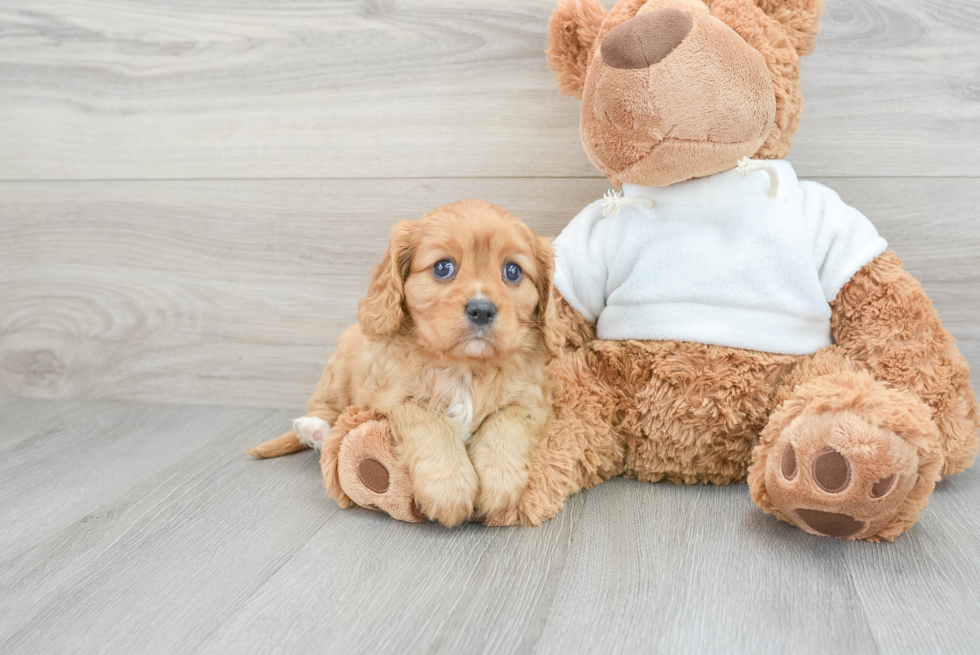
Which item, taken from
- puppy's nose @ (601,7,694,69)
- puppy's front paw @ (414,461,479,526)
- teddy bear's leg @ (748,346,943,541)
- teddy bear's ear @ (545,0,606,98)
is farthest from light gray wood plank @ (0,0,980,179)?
puppy's front paw @ (414,461,479,526)

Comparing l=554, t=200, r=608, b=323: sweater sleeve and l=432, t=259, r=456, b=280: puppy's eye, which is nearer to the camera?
l=432, t=259, r=456, b=280: puppy's eye

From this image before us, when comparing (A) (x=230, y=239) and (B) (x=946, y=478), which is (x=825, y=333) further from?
(A) (x=230, y=239)

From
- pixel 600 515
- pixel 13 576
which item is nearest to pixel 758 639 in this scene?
pixel 600 515

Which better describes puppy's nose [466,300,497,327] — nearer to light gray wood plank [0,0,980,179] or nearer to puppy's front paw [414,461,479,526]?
puppy's front paw [414,461,479,526]

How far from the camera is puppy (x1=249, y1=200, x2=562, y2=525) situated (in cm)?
115

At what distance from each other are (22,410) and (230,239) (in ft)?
2.44

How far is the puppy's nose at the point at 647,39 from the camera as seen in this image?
1175mm

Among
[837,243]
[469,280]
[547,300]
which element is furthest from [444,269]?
[837,243]

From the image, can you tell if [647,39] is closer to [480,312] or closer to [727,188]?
[727,188]

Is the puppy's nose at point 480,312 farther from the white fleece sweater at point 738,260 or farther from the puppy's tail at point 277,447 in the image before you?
the puppy's tail at point 277,447

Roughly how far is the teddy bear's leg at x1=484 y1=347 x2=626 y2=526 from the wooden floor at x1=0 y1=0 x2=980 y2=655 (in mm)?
41


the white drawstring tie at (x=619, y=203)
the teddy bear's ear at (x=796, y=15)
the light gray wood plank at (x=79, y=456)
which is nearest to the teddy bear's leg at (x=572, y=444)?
the white drawstring tie at (x=619, y=203)

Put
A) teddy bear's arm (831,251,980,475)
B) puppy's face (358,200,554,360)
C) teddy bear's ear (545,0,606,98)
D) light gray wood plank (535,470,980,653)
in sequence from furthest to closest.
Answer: teddy bear's ear (545,0,606,98) < teddy bear's arm (831,251,980,475) < puppy's face (358,200,554,360) < light gray wood plank (535,470,980,653)

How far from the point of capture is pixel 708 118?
1192 millimetres
